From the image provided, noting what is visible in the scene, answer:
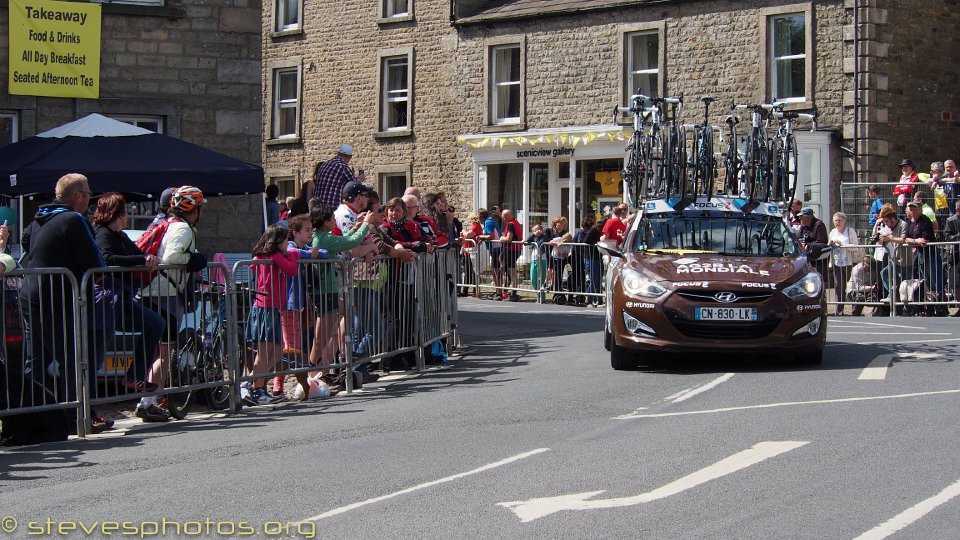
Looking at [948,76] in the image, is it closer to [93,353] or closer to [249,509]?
[93,353]

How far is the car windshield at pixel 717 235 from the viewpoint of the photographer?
15023 mm

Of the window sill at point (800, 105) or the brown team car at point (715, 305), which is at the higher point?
the window sill at point (800, 105)

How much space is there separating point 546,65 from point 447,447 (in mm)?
26907

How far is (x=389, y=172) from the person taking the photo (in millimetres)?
39594

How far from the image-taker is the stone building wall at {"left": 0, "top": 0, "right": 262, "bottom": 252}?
1969 centimetres

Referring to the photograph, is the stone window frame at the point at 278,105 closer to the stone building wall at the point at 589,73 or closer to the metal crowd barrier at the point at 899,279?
the stone building wall at the point at 589,73

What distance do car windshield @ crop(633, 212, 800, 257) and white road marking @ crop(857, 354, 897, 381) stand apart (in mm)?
1420

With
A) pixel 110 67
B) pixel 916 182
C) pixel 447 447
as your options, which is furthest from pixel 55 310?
pixel 916 182

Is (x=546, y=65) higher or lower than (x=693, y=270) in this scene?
higher

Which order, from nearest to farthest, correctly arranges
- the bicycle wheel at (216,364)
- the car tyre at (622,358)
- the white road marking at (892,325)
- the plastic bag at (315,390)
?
the bicycle wheel at (216,364) → the plastic bag at (315,390) → the car tyre at (622,358) → the white road marking at (892,325)

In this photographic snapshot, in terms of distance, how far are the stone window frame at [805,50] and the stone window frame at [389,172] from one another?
1128 cm

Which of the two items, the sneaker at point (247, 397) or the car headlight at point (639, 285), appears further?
the car headlight at point (639, 285)

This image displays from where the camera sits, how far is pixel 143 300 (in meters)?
11.0

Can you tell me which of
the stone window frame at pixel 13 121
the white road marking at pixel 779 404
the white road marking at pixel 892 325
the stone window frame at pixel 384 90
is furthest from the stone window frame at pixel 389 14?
the white road marking at pixel 779 404
